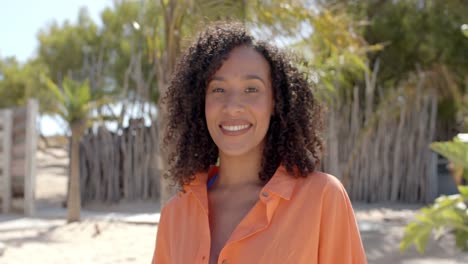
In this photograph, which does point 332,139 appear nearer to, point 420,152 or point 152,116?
point 420,152

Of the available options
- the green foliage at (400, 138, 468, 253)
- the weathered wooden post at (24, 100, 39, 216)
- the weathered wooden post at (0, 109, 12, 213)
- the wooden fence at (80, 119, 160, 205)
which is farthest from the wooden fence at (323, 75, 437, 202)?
the green foliage at (400, 138, 468, 253)

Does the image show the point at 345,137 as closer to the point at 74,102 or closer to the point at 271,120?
the point at 74,102

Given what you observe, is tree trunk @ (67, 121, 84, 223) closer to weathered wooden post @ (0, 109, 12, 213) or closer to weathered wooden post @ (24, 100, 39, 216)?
weathered wooden post @ (24, 100, 39, 216)

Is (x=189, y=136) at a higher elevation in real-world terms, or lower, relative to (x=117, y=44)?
lower

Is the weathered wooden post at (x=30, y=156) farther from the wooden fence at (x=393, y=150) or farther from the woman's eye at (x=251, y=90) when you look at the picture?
the woman's eye at (x=251, y=90)

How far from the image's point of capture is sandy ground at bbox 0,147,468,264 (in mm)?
5129

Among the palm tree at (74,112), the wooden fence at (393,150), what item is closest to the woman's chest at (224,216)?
the palm tree at (74,112)

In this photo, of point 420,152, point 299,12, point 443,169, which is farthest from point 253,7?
point 443,169

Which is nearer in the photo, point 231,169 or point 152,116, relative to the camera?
point 231,169

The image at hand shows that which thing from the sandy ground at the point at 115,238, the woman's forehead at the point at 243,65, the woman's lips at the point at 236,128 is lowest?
the sandy ground at the point at 115,238

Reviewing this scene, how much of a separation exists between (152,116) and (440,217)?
6785mm

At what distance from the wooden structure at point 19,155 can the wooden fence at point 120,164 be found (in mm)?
1436

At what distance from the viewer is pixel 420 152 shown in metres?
9.45

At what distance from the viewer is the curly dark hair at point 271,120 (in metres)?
1.48
